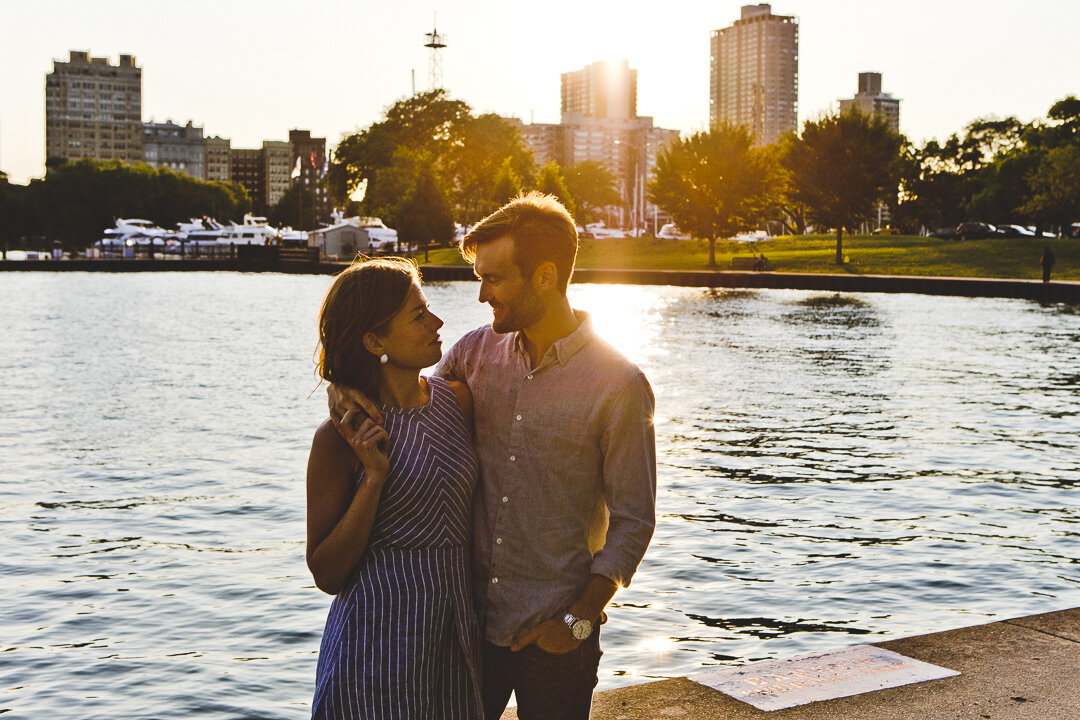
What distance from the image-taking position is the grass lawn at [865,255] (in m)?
54.6

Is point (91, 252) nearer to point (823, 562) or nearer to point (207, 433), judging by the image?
point (207, 433)

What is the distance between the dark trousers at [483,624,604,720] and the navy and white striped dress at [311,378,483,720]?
4.9 inches

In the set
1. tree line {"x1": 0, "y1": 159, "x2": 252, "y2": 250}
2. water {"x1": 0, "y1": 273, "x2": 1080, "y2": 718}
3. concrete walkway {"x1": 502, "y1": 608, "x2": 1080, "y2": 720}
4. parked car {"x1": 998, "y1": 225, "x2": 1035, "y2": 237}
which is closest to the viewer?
concrete walkway {"x1": 502, "y1": 608, "x2": 1080, "y2": 720}

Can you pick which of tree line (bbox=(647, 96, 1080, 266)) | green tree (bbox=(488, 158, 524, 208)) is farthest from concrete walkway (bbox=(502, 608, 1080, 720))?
green tree (bbox=(488, 158, 524, 208))

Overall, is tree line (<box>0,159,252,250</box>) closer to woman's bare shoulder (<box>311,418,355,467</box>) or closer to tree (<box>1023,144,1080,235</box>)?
tree (<box>1023,144,1080,235</box>)

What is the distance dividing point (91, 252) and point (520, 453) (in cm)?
9708

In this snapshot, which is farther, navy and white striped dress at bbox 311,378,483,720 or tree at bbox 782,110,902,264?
tree at bbox 782,110,902,264

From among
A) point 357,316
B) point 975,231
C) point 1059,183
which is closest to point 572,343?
point 357,316

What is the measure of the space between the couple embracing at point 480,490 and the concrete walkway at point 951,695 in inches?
44.1

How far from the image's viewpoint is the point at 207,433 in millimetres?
17438

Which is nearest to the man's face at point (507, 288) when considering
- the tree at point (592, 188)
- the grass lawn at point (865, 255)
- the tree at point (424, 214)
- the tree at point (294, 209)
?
the grass lawn at point (865, 255)

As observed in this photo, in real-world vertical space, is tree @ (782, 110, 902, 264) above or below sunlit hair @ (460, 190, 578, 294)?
above

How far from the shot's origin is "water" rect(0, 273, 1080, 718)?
7.90 metres

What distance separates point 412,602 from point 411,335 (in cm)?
71
